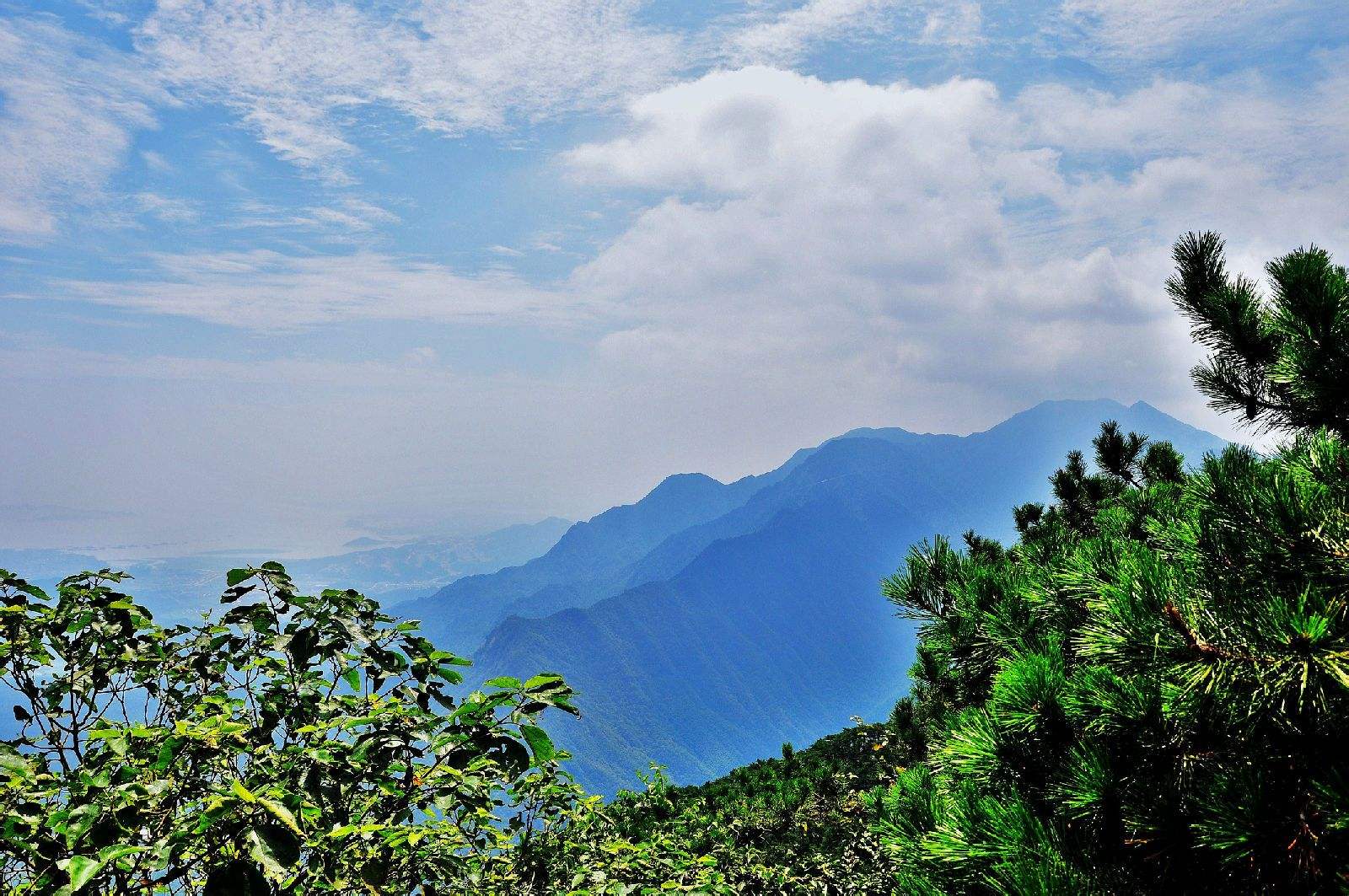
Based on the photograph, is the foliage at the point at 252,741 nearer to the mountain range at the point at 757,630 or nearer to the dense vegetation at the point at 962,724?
the dense vegetation at the point at 962,724

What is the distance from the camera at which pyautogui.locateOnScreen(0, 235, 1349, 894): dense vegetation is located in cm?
124

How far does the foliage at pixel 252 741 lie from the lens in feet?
5.01

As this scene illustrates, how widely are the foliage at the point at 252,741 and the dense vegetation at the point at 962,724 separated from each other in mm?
11

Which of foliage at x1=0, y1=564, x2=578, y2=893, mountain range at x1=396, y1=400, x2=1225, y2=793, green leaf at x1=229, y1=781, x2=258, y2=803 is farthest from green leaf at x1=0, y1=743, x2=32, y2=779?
mountain range at x1=396, y1=400, x2=1225, y2=793

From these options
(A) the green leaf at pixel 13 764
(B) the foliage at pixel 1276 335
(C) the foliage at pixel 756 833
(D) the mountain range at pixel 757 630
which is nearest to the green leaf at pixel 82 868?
(A) the green leaf at pixel 13 764

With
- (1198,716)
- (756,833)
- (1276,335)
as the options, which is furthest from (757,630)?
(1198,716)

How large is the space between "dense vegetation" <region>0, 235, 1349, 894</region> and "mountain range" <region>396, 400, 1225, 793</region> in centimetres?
9647

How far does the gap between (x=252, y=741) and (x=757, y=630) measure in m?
152

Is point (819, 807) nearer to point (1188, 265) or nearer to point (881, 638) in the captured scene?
point (1188, 265)

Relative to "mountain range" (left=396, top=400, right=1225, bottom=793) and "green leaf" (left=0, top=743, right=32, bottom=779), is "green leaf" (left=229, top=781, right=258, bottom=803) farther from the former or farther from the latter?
"mountain range" (left=396, top=400, right=1225, bottom=793)

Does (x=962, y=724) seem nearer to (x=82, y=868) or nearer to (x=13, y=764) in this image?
(x=82, y=868)

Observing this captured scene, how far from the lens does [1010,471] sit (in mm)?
198250

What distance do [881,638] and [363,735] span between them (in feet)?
517

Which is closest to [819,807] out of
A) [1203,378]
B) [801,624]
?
[1203,378]
